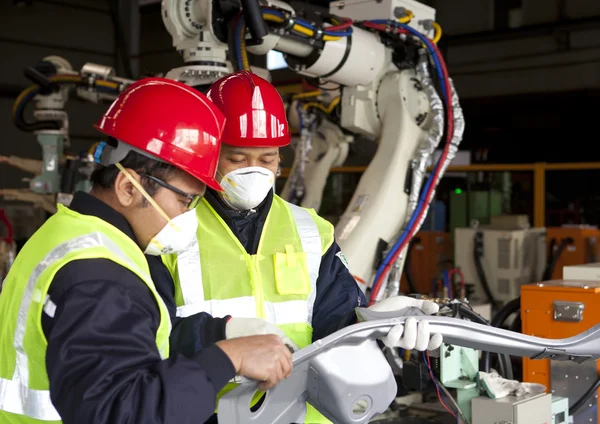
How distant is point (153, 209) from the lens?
177 centimetres

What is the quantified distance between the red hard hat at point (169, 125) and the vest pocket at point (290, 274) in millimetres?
590

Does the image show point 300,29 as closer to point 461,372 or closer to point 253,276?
point 461,372

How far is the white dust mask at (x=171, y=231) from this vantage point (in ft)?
5.80

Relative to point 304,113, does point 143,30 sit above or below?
above

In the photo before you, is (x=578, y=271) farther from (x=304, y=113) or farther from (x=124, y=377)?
(x=304, y=113)

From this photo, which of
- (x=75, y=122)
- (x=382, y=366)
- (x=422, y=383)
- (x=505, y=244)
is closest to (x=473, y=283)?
(x=505, y=244)

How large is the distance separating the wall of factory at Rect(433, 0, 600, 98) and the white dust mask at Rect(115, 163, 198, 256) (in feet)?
34.5

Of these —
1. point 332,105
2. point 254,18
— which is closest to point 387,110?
point 254,18

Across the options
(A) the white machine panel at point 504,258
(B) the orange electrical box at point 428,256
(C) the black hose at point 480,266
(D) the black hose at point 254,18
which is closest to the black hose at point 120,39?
(B) the orange electrical box at point 428,256

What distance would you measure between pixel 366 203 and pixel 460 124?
770 mm

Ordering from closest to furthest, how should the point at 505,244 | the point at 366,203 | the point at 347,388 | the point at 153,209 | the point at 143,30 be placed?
the point at 153,209, the point at 347,388, the point at 366,203, the point at 505,244, the point at 143,30

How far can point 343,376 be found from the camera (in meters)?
2.00

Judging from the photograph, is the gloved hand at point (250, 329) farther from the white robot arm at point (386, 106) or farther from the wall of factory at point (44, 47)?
the wall of factory at point (44, 47)

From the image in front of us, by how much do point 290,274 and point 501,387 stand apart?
1.07m
